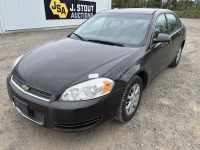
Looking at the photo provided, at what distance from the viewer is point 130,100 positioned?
2822 millimetres

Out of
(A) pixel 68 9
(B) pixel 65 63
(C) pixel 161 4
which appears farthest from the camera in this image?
(C) pixel 161 4

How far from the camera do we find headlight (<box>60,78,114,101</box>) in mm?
2170

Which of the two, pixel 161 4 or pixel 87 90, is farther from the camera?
pixel 161 4

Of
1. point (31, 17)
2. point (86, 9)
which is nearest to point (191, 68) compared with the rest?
point (31, 17)

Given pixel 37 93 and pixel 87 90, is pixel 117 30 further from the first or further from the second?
pixel 37 93

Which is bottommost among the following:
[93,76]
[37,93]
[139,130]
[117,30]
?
[139,130]

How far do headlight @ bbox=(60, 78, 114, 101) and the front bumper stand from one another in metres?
0.06

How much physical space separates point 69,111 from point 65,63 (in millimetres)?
730

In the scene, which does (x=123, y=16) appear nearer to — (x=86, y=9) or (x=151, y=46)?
(x=151, y=46)

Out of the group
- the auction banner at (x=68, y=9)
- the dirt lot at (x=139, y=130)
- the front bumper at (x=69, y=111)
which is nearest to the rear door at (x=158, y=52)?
the dirt lot at (x=139, y=130)

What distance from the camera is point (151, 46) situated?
317 centimetres

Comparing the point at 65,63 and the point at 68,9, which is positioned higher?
the point at 68,9

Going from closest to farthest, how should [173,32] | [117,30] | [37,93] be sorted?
[37,93], [117,30], [173,32]

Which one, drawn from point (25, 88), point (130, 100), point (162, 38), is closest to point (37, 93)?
point (25, 88)
